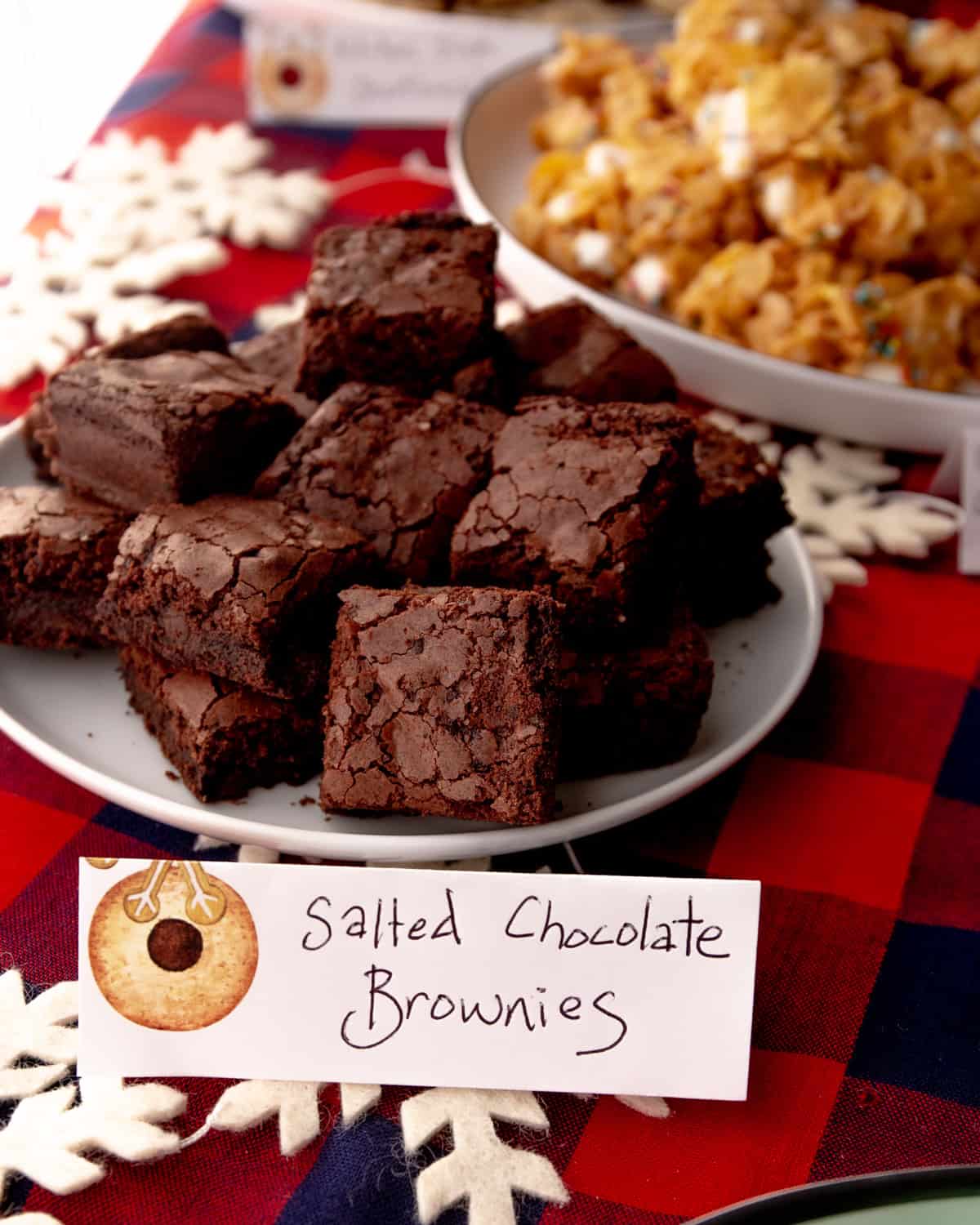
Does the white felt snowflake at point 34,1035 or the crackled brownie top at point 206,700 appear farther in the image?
the crackled brownie top at point 206,700

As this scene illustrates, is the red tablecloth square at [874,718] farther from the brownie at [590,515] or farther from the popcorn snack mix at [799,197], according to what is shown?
the popcorn snack mix at [799,197]

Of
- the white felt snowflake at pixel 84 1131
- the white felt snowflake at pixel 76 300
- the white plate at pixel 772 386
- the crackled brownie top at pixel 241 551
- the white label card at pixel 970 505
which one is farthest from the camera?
the white felt snowflake at pixel 76 300

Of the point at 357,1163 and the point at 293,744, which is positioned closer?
the point at 357,1163

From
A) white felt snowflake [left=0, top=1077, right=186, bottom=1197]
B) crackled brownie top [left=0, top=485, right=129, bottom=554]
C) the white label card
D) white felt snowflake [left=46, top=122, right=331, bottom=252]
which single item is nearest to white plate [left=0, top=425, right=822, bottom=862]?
crackled brownie top [left=0, top=485, right=129, bottom=554]

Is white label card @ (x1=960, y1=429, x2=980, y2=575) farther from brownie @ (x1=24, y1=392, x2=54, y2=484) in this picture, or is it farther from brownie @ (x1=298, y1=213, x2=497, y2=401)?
brownie @ (x1=24, y1=392, x2=54, y2=484)

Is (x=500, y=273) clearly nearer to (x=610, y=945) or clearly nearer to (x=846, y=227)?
Answer: (x=846, y=227)

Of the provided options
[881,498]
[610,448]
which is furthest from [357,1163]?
[881,498]

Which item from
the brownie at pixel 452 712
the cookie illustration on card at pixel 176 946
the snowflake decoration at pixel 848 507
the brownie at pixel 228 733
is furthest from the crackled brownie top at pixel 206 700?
the snowflake decoration at pixel 848 507

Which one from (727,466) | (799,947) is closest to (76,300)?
(727,466)

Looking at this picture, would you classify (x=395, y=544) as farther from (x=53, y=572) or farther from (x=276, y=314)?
(x=276, y=314)
